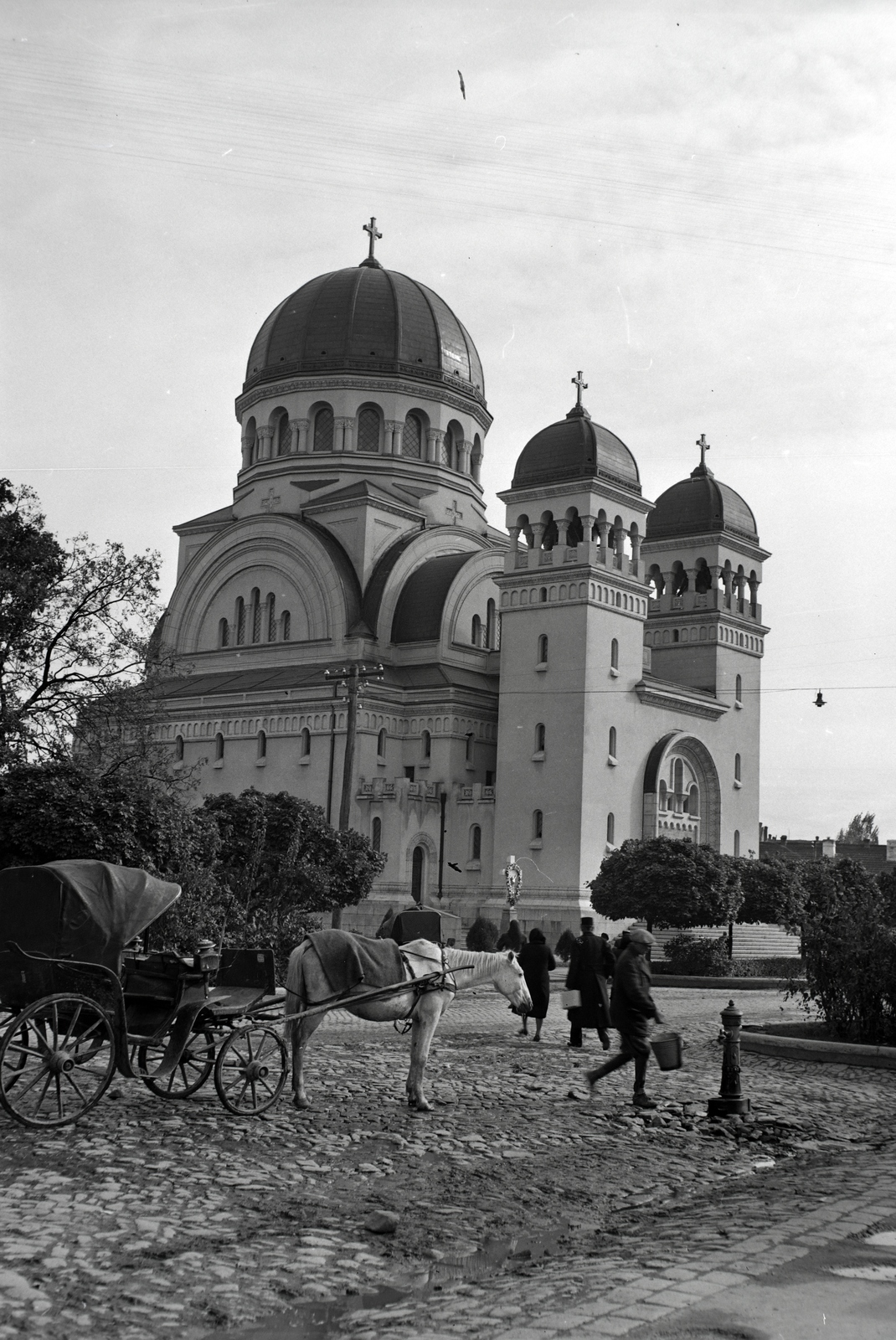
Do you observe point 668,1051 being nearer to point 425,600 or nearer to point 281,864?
point 281,864

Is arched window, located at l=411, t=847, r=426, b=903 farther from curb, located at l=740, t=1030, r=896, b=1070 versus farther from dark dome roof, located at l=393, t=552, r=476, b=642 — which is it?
curb, located at l=740, t=1030, r=896, b=1070

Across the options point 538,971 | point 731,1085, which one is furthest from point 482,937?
point 731,1085

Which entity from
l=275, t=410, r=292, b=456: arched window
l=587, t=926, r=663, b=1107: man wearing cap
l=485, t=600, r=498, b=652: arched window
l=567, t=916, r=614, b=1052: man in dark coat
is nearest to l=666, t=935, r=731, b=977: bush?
l=485, t=600, r=498, b=652: arched window

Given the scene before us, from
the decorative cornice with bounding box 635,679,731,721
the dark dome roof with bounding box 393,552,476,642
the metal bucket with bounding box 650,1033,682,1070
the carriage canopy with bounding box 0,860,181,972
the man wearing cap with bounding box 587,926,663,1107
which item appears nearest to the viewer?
the carriage canopy with bounding box 0,860,181,972

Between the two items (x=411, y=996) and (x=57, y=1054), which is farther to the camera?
(x=411, y=996)

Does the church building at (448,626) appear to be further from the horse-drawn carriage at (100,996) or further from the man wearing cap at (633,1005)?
the horse-drawn carriage at (100,996)

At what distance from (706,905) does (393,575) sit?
715 inches

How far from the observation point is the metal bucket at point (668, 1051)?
1041 cm

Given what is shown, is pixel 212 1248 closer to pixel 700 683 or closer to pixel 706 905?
pixel 706 905

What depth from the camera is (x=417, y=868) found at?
4594cm

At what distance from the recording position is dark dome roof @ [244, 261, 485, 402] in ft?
173

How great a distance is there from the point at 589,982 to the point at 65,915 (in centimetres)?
717

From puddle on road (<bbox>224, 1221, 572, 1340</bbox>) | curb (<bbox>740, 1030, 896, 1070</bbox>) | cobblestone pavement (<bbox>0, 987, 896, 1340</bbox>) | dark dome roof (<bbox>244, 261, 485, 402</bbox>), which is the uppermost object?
dark dome roof (<bbox>244, 261, 485, 402</bbox>)

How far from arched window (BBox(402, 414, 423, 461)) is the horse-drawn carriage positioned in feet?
147
